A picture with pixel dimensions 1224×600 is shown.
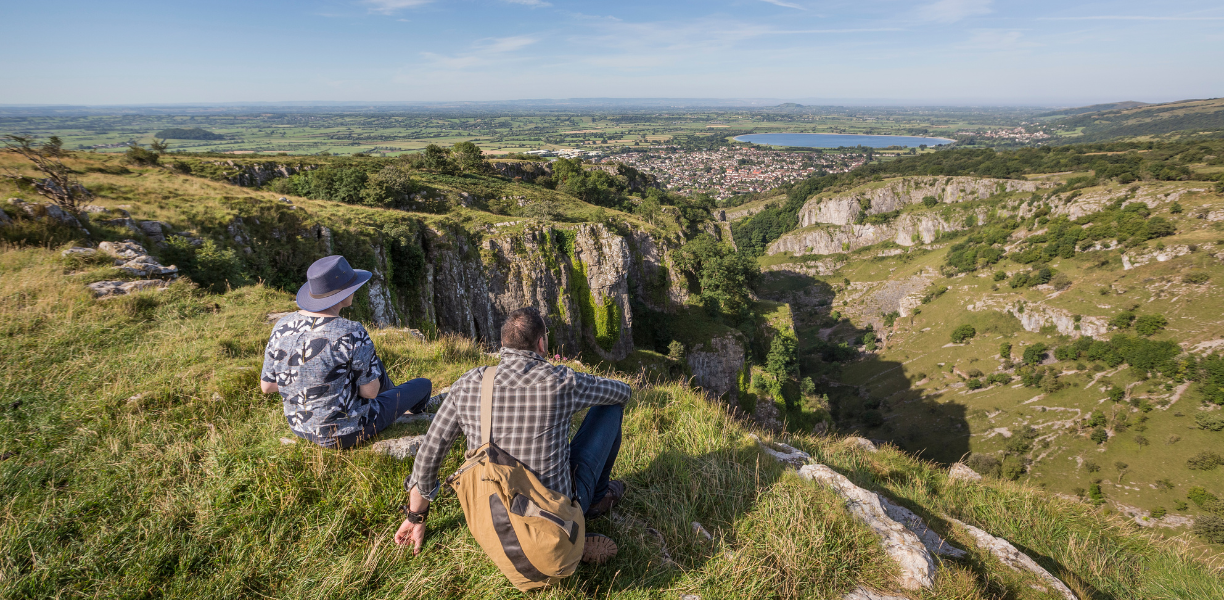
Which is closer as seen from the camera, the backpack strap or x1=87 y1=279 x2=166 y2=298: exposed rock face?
the backpack strap

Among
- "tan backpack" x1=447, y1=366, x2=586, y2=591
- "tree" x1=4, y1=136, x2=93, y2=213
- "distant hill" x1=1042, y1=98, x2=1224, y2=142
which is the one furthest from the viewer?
"distant hill" x1=1042, y1=98, x2=1224, y2=142

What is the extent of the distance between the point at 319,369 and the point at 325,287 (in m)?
0.67

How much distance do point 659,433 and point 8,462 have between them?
17.1ft

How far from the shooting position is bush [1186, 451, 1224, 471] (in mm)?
34688

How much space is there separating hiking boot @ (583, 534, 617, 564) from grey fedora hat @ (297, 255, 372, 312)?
2.62 metres

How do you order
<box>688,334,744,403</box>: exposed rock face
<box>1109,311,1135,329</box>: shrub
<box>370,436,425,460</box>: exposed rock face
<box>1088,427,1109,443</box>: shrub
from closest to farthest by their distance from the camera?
<box>370,436,425,460</box>: exposed rock face
<box>688,334,744,403</box>: exposed rock face
<box>1088,427,1109,443</box>: shrub
<box>1109,311,1135,329</box>: shrub

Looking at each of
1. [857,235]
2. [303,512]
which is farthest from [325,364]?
[857,235]

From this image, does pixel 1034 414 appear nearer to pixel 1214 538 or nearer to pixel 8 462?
pixel 1214 538

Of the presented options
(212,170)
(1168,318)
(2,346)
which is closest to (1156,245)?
(1168,318)

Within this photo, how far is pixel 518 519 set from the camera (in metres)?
2.31

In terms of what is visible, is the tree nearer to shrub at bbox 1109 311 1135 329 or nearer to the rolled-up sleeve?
the rolled-up sleeve

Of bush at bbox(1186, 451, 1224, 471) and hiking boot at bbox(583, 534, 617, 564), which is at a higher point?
hiking boot at bbox(583, 534, 617, 564)

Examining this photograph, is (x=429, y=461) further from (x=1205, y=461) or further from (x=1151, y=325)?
(x=1151, y=325)

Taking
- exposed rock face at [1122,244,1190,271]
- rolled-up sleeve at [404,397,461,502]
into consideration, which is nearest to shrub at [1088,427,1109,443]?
exposed rock face at [1122,244,1190,271]
